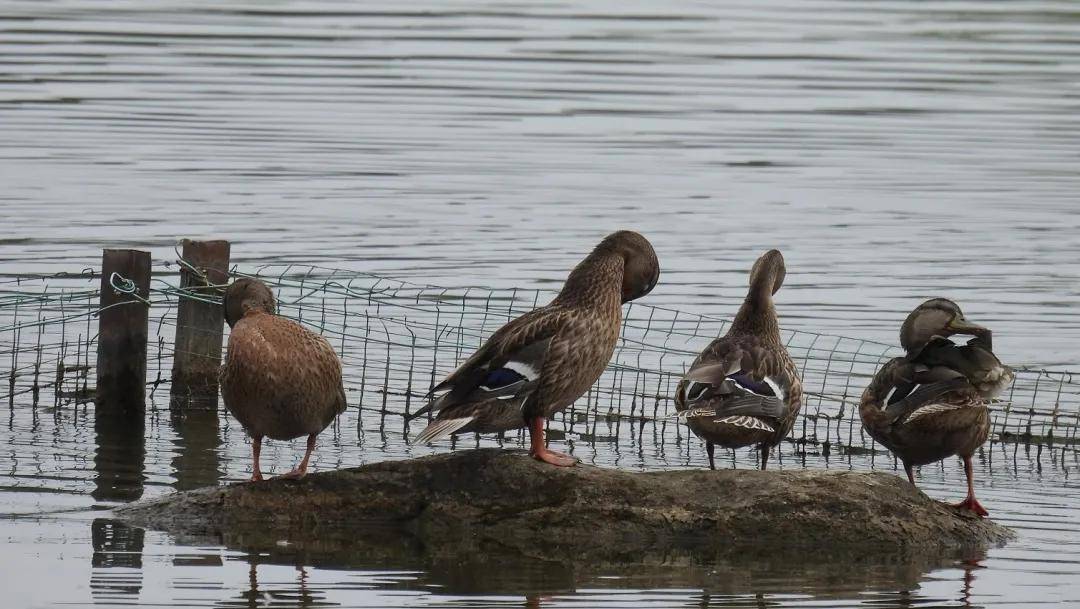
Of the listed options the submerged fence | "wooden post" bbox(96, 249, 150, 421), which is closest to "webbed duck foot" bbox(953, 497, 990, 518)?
the submerged fence

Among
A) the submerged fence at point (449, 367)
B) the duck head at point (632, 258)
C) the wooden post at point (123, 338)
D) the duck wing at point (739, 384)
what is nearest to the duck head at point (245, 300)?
the duck head at point (632, 258)

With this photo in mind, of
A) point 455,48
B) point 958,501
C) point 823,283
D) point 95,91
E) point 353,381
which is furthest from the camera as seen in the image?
point 455,48

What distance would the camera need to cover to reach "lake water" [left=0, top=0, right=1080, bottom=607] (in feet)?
27.3

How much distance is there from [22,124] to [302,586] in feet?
61.9

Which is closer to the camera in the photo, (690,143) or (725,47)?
Result: (690,143)

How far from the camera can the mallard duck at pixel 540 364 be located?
28.2 feet

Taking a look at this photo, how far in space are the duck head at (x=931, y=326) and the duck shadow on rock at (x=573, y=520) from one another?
38.6 inches

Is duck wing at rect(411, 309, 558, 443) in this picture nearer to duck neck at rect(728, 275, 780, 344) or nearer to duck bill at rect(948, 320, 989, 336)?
duck neck at rect(728, 275, 780, 344)

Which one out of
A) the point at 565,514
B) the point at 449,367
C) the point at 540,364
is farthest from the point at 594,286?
the point at 449,367

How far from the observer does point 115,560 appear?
8.20 m

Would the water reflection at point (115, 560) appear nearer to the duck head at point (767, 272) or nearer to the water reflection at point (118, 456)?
the water reflection at point (118, 456)

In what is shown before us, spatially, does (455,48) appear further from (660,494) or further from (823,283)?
(660,494)

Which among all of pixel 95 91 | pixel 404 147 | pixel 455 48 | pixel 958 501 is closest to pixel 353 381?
pixel 958 501

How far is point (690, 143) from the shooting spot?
26.0m
